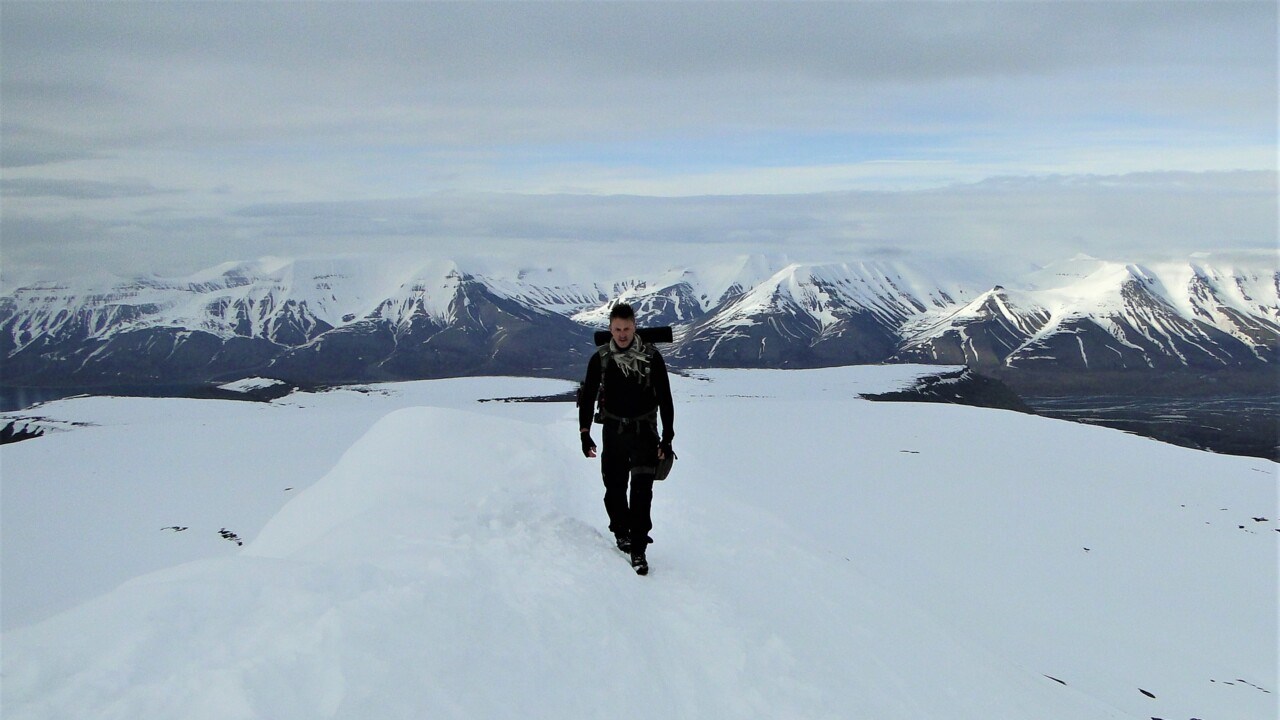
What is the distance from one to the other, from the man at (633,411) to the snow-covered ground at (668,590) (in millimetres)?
740

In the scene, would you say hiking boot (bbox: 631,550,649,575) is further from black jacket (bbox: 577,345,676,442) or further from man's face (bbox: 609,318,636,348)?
man's face (bbox: 609,318,636,348)

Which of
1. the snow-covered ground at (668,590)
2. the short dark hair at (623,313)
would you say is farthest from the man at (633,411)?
the snow-covered ground at (668,590)

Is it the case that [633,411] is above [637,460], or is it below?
above

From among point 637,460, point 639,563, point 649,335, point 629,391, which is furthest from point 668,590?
point 649,335

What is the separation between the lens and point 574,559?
846 centimetres

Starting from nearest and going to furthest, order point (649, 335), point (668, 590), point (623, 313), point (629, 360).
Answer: point (668, 590)
point (623, 313)
point (629, 360)
point (649, 335)

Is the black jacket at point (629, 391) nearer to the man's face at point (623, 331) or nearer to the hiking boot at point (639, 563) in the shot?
the man's face at point (623, 331)

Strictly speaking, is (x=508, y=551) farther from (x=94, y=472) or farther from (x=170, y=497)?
(x=94, y=472)

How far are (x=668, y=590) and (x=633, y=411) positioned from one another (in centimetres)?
215

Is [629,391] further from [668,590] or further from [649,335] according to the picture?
[668,590]

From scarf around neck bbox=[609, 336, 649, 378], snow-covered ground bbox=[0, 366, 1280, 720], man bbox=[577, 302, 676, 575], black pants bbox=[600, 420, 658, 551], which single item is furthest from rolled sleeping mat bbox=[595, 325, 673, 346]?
snow-covered ground bbox=[0, 366, 1280, 720]

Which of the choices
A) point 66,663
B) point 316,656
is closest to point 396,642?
point 316,656

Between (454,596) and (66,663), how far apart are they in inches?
104

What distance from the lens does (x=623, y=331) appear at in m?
8.74
